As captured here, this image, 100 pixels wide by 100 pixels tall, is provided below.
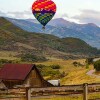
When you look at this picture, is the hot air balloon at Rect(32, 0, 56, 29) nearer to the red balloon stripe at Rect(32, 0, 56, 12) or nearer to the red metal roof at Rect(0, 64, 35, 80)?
the red balloon stripe at Rect(32, 0, 56, 12)

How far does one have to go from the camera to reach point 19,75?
206 ft

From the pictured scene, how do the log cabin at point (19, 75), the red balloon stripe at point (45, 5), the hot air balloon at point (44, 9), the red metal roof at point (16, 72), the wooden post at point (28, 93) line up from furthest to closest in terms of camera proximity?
the red metal roof at point (16, 72) < the log cabin at point (19, 75) < the hot air balloon at point (44, 9) < the red balloon stripe at point (45, 5) < the wooden post at point (28, 93)

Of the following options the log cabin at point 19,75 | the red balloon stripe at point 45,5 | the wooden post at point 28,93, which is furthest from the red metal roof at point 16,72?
the wooden post at point 28,93

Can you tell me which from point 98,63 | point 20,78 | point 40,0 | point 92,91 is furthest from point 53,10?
point 92,91

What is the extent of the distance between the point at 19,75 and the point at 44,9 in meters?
17.2

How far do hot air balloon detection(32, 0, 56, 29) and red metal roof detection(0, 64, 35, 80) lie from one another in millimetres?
14085

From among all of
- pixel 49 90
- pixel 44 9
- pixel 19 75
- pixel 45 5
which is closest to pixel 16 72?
pixel 19 75

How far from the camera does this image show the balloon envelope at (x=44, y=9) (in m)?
50.3

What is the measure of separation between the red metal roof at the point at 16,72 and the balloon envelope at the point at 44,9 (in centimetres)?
1408

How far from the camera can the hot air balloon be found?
165 feet

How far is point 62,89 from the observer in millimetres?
17391

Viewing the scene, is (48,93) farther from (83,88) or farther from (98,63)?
(98,63)

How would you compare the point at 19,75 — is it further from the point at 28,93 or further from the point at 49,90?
the point at 28,93

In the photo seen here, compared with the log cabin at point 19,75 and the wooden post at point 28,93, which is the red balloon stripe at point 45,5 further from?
the wooden post at point 28,93
